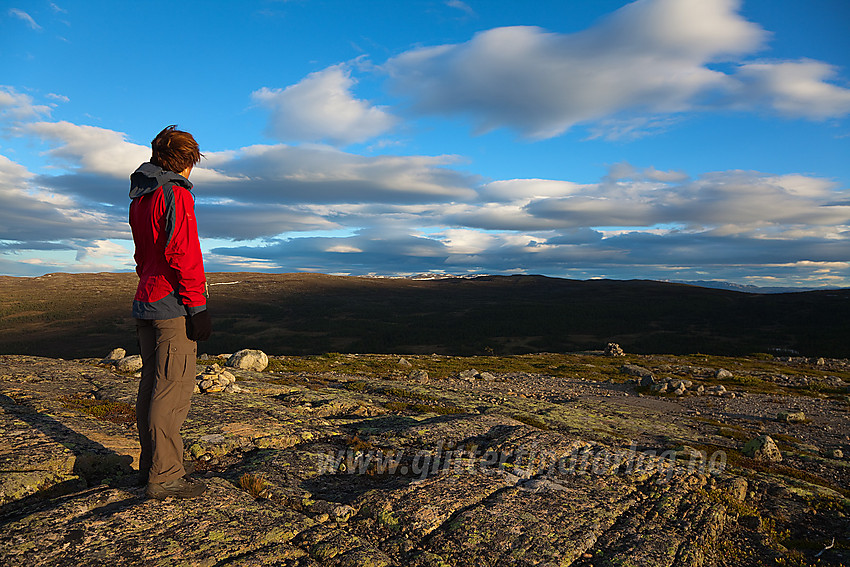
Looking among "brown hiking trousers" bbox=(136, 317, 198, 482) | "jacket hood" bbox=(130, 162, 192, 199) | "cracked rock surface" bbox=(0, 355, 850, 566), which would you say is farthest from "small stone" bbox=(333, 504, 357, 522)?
"jacket hood" bbox=(130, 162, 192, 199)

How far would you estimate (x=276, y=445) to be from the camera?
23.8 ft

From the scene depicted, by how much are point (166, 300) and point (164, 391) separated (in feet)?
3.17

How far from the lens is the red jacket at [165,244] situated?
15.0 feet

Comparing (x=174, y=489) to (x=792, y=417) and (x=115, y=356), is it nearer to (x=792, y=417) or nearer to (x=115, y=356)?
(x=115, y=356)

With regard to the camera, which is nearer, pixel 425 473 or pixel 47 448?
pixel 47 448

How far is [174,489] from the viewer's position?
15.3ft

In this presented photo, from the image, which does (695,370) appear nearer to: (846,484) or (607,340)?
(846,484)

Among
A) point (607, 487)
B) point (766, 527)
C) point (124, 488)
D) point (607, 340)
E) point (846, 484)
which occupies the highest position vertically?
point (124, 488)

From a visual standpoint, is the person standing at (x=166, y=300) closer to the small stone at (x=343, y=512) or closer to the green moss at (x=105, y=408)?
the small stone at (x=343, y=512)

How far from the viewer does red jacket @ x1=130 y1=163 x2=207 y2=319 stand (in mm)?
4578

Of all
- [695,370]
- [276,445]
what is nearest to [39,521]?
[276,445]

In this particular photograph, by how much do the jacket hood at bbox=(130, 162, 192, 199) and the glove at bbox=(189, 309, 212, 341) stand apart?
54.3 inches

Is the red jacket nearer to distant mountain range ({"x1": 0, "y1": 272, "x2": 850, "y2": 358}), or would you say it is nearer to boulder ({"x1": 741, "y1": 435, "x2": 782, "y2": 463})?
boulder ({"x1": 741, "y1": 435, "x2": 782, "y2": 463})

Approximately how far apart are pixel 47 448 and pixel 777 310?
137492mm
